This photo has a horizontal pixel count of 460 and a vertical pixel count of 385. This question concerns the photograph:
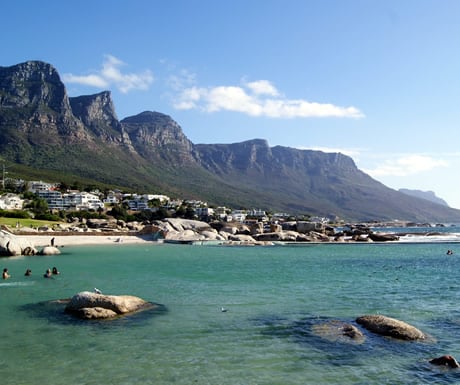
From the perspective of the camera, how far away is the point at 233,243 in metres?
82.8

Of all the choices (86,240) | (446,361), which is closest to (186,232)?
(86,240)

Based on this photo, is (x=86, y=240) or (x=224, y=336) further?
(x=86, y=240)

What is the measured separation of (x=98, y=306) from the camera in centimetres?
1833

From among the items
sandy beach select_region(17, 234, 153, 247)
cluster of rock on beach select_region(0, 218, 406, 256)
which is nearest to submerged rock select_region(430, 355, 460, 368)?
sandy beach select_region(17, 234, 153, 247)

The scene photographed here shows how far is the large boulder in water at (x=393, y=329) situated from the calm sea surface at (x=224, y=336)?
0.51 m

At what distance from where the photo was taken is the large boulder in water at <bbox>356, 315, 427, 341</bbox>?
49.2ft

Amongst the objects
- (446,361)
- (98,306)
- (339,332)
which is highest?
(446,361)

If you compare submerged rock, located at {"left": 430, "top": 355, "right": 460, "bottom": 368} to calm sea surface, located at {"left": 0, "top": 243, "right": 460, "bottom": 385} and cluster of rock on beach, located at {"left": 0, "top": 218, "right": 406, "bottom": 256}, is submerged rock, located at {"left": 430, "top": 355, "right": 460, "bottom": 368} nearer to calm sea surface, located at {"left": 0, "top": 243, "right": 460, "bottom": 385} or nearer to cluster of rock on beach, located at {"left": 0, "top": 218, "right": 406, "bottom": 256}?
calm sea surface, located at {"left": 0, "top": 243, "right": 460, "bottom": 385}

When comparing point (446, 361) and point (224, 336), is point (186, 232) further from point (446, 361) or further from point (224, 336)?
point (446, 361)

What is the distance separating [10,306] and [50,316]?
12.1 feet

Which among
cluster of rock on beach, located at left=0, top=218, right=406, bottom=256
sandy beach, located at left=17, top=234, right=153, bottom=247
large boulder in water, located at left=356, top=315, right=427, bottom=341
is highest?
large boulder in water, located at left=356, top=315, right=427, bottom=341

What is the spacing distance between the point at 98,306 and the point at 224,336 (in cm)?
633

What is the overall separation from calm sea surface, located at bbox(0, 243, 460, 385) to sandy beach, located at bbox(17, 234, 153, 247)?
Result: 3895 centimetres

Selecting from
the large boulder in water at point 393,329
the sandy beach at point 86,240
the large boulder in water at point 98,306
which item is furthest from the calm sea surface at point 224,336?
the sandy beach at point 86,240
